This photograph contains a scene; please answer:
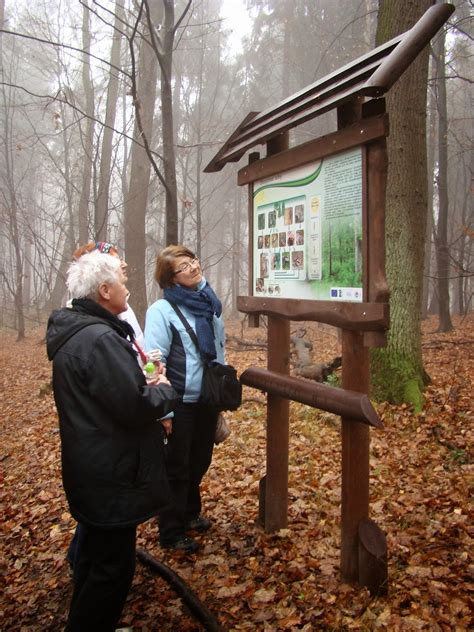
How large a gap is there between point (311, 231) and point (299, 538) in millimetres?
2323

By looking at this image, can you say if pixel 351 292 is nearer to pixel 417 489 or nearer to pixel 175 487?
pixel 175 487

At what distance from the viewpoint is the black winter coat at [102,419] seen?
2252mm

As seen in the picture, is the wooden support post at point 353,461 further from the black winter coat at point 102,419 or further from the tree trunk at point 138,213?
the tree trunk at point 138,213

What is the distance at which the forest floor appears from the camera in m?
2.81

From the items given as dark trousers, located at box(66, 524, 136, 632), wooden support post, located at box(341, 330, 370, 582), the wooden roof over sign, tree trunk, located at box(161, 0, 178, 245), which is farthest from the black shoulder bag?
tree trunk, located at box(161, 0, 178, 245)

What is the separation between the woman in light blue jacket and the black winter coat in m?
0.96

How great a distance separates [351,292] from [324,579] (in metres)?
1.92

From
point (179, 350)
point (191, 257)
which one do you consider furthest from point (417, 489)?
point (191, 257)

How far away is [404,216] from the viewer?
Answer: 225 inches

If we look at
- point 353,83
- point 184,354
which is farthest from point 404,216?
point 184,354

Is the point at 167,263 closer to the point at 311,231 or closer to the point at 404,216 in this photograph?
the point at 311,231

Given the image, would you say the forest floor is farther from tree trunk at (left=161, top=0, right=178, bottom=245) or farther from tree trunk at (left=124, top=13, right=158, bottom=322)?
tree trunk at (left=124, top=13, right=158, bottom=322)

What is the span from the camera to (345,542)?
2.93m

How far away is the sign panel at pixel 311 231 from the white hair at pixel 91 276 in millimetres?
1208
